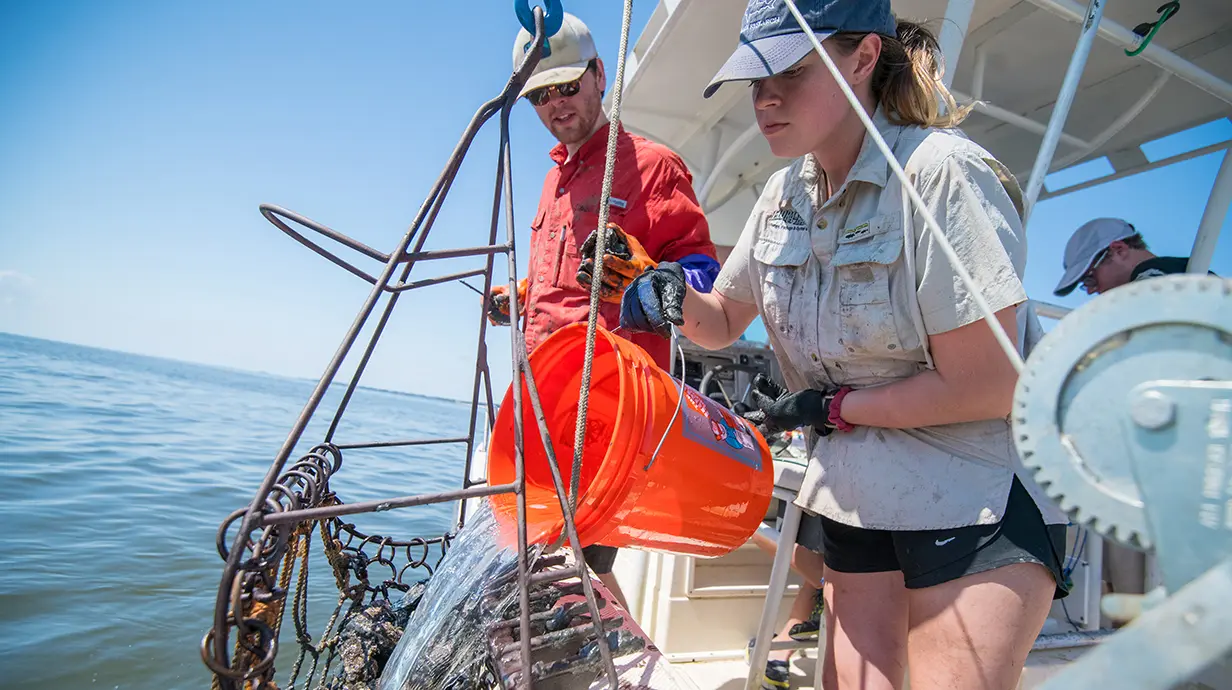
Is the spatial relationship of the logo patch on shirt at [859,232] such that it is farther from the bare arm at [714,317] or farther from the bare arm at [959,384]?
the bare arm at [714,317]

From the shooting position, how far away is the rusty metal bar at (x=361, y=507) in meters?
0.82

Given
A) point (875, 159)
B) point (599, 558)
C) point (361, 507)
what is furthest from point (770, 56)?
point (599, 558)

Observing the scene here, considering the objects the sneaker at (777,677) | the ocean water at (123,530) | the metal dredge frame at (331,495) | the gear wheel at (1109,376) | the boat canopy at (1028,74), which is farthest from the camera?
the ocean water at (123,530)

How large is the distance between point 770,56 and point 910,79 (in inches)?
11.9

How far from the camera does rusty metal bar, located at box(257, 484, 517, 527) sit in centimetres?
82

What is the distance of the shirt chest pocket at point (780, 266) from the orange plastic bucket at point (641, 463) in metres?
0.26

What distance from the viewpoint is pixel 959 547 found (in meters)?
1.03

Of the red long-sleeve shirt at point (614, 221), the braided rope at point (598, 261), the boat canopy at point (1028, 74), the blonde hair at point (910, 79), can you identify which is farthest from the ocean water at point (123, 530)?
the boat canopy at point (1028, 74)

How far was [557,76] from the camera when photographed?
1.94 m

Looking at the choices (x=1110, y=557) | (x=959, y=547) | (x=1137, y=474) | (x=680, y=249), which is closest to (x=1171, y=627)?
(x=1137, y=474)

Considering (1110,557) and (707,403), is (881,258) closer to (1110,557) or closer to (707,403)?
(707,403)

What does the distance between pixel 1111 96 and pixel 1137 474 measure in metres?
3.72

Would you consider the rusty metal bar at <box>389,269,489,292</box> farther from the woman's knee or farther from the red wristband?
the woman's knee

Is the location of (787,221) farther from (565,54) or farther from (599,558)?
(599,558)
